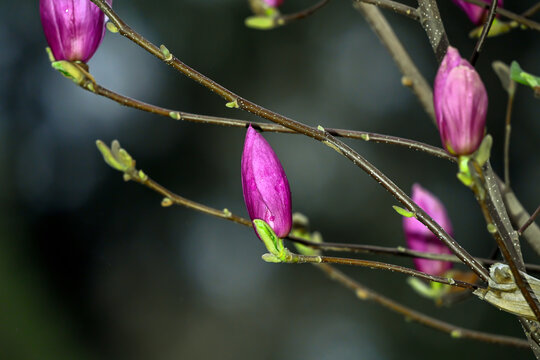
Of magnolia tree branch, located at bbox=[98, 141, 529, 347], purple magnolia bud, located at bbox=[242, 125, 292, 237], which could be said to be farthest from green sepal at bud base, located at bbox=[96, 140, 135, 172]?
purple magnolia bud, located at bbox=[242, 125, 292, 237]

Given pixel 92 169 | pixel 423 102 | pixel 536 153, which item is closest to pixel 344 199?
pixel 536 153

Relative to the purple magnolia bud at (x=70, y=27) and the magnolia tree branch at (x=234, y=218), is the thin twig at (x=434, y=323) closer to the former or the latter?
the magnolia tree branch at (x=234, y=218)

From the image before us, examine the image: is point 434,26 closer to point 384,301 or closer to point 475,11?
point 475,11

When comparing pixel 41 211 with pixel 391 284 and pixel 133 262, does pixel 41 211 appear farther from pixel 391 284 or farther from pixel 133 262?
pixel 391 284

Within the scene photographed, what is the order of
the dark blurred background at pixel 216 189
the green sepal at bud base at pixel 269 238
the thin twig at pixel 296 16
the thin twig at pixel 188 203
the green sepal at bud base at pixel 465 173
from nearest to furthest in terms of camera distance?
the green sepal at bud base at pixel 465 173 → the green sepal at bud base at pixel 269 238 → the thin twig at pixel 188 203 → the thin twig at pixel 296 16 → the dark blurred background at pixel 216 189

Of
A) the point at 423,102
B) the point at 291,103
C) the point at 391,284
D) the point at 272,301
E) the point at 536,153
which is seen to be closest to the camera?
the point at 423,102

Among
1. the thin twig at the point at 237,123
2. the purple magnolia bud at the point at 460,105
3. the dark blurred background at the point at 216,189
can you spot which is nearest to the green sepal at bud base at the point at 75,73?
the thin twig at the point at 237,123
